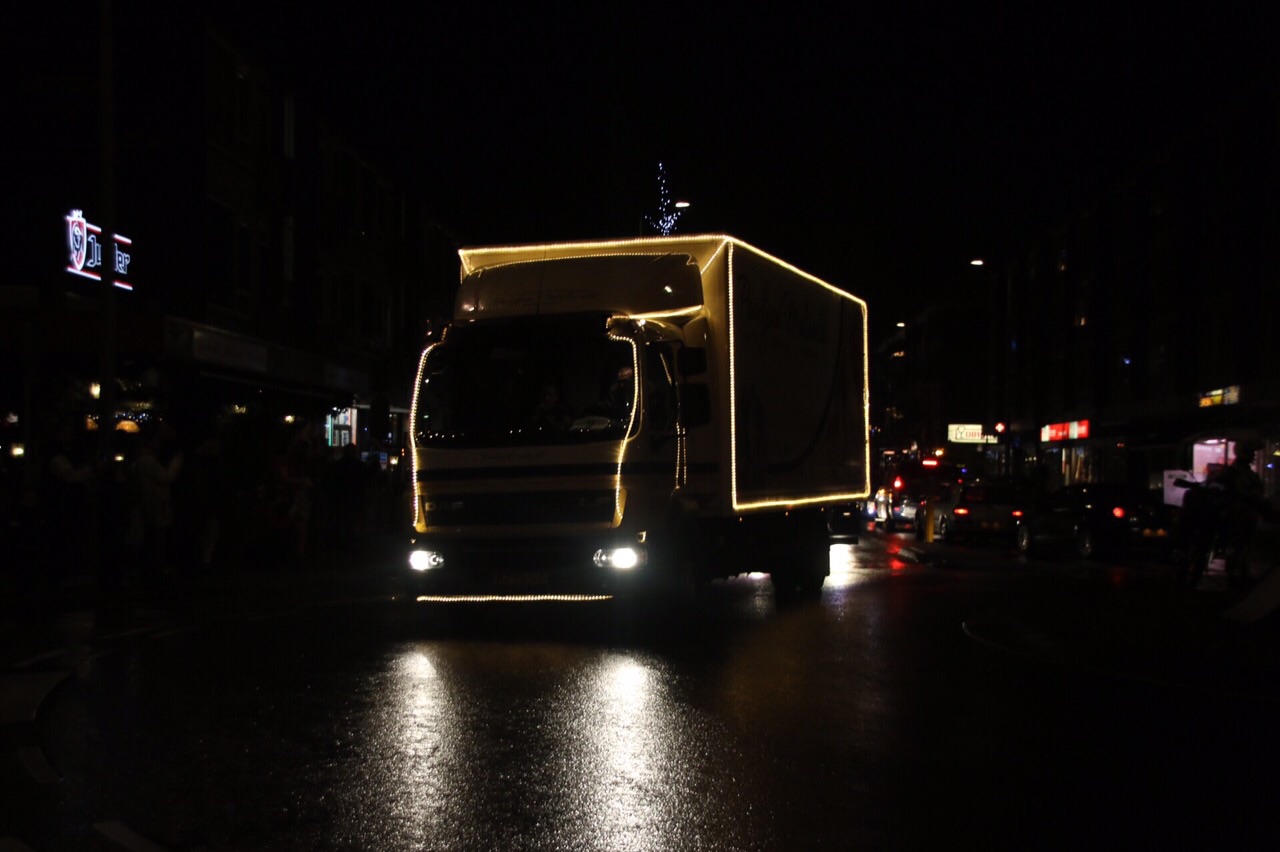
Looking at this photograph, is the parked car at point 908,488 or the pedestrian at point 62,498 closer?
the pedestrian at point 62,498

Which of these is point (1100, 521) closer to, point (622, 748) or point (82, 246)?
point (82, 246)

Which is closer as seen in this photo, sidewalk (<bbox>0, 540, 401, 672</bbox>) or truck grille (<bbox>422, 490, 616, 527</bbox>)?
truck grille (<bbox>422, 490, 616, 527</bbox>)

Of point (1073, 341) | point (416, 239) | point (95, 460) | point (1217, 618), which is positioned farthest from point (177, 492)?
Result: point (1073, 341)

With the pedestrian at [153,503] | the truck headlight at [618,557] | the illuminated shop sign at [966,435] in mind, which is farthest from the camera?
the illuminated shop sign at [966,435]

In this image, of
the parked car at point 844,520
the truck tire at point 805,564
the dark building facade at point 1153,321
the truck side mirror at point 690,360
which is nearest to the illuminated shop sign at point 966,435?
the dark building facade at point 1153,321

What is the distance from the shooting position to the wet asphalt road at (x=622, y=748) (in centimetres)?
656

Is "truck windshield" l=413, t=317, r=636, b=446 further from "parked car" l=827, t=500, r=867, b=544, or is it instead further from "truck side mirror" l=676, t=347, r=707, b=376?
"parked car" l=827, t=500, r=867, b=544

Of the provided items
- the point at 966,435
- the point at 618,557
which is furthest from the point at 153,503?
the point at 966,435

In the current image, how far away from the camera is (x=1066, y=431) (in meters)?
62.4

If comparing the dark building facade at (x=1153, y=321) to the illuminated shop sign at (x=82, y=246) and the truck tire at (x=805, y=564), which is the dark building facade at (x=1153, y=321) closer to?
the truck tire at (x=805, y=564)

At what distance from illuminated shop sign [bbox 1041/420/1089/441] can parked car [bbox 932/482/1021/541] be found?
26.3 metres

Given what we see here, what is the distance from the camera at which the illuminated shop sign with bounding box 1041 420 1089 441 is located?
59.9 meters

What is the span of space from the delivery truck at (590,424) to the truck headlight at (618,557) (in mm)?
12

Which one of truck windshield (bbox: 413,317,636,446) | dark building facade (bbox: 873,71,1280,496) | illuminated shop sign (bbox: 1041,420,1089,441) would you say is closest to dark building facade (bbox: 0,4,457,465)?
truck windshield (bbox: 413,317,636,446)
